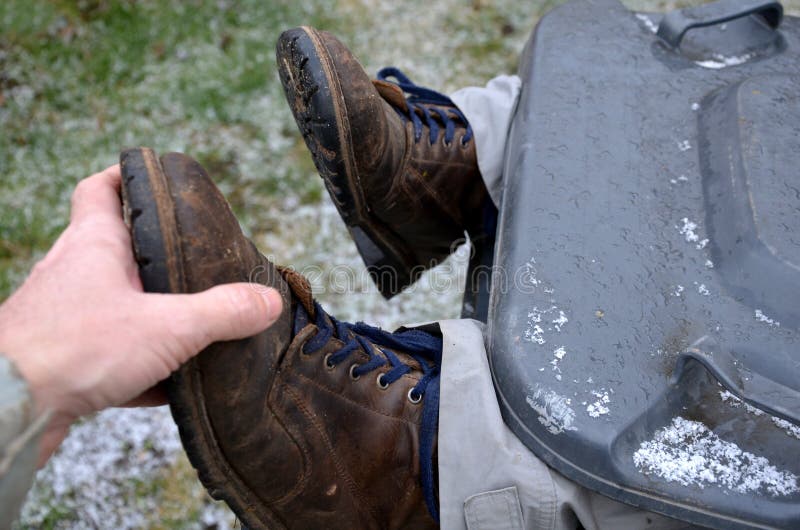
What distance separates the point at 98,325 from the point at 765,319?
29.7 inches

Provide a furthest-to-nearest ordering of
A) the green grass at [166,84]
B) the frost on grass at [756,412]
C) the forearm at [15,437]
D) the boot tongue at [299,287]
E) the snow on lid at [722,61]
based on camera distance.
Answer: the green grass at [166,84] < the snow on lid at [722,61] < the boot tongue at [299,287] < the frost on grass at [756,412] < the forearm at [15,437]

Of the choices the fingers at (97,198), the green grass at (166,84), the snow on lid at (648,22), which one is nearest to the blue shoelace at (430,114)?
the snow on lid at (648,22)

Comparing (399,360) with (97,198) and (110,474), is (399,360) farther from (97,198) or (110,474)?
(110,474)

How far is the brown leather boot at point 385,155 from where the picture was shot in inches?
40.8

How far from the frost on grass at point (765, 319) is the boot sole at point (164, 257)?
0.67m

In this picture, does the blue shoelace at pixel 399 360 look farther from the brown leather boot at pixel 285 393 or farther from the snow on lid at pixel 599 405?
the snow on lid at pixel 599 405

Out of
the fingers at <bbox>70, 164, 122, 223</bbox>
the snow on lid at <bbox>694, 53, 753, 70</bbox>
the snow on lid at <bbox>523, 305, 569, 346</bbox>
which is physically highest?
the fingers at <bbox>70, 164, 122, 223</bbox>

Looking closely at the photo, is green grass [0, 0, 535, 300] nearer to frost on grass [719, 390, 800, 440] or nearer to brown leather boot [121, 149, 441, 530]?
brown leather boot [121, 149, 441, 530]

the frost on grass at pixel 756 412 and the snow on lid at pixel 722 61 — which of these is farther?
the snow on lid at pixel 722 61

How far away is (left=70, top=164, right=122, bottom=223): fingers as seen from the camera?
73 centimetres

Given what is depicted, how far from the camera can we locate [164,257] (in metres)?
0.67

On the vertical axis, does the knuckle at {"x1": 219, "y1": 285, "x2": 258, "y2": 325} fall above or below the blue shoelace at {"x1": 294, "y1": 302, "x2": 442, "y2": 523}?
above

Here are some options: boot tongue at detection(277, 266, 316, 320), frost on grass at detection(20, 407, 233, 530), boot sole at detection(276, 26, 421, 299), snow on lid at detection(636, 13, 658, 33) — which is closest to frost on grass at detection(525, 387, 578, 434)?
boot tongue at detection(277, 266, 316, 320)

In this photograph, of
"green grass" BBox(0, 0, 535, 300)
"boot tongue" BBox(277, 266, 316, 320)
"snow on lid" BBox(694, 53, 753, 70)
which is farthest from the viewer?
"green grass" BBox(0, 0, 535, 300)
